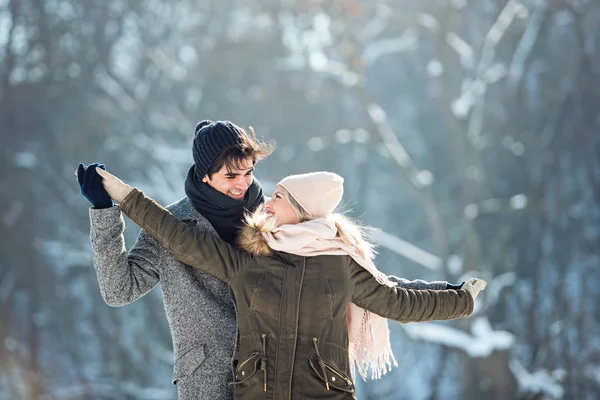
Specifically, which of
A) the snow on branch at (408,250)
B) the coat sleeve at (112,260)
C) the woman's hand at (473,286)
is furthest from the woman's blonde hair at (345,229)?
the snow on branch at (408,250)

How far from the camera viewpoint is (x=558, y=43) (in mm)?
7805

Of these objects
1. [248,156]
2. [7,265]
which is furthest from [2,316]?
[248,156]

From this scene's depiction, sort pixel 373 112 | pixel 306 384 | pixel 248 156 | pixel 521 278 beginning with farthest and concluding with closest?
pixel 373 112 < pixel 521 278 < pixel 248 156 < pixel 306 384

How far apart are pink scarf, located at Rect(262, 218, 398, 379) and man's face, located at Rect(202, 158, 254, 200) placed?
0.21 m

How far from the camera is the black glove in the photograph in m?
1.68

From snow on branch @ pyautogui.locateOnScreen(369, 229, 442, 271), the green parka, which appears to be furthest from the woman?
snow on branch @ pyautogui.locateOnScreen(369, 229, 442, 271)

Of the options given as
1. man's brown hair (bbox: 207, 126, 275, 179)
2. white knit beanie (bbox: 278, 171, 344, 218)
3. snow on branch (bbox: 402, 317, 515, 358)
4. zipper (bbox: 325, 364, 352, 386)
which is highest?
snow on branch (bbox: 402, 317, 515, 358)

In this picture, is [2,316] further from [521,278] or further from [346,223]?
[346,223]

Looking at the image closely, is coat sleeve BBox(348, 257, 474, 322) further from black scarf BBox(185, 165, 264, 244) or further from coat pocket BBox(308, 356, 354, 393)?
black scarf BBox(185, 165, 264, 244)

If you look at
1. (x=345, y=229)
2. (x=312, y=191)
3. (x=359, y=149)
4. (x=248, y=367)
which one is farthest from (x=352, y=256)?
(x=359, y=149)

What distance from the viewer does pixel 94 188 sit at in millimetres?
1685

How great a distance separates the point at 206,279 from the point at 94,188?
1.03ft

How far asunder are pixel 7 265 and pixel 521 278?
5084mm

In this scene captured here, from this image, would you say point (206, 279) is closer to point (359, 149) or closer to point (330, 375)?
point (330, 375)
